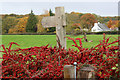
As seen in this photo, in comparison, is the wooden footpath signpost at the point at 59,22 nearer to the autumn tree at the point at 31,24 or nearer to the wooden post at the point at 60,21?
the wooden post at the point at 60,21

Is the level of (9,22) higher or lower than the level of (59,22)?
higher

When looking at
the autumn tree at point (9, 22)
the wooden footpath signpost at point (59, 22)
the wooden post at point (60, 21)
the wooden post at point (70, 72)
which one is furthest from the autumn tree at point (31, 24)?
the wooden post at point (70, 72)

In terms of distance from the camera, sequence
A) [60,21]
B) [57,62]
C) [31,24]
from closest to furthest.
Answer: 1. [57,62]
2. [60,21]
3. [31,24]

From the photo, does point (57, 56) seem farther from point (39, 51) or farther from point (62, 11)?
point (62, 11)

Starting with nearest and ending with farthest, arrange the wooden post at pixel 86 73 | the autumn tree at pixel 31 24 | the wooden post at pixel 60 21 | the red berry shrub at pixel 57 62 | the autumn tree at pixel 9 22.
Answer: the wooden post at pixel 86 73 < the red berry shrub at pixel 57 62 < the wooden post at pixel 60 21 < the autumn tree at pixel 9 22 < the autumn tree at pixel 31 24

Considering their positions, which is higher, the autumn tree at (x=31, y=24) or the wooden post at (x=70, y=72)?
the autumn tree at (x=31, y=24)

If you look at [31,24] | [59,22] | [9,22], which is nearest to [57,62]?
[59,22]

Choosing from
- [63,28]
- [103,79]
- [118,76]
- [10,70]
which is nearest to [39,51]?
[10,70]

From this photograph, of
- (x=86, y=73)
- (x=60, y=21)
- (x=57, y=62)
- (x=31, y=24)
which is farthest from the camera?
(x=31, y=24)

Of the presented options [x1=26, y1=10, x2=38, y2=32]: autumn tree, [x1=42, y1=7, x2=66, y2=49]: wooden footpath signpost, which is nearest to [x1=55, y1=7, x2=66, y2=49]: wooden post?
[x1=42, y1=7, x2=66, y2=49]: wooden footpath signpost

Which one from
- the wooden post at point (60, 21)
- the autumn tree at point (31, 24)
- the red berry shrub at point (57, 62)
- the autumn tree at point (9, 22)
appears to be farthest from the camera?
the autumn tree at point (31, 24)

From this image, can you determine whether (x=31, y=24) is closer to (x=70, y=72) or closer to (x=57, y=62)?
(x=57, y=62)

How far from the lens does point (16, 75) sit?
4.79ft

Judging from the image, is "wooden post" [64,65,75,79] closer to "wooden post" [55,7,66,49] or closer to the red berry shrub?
the red berry shrub
